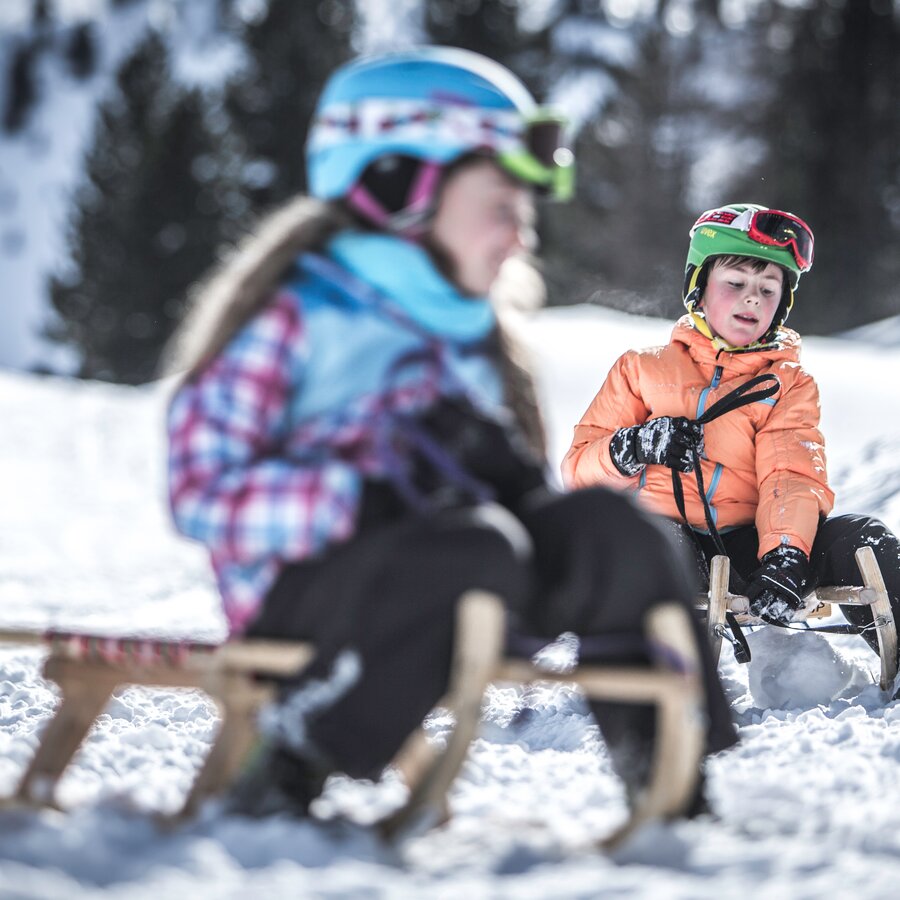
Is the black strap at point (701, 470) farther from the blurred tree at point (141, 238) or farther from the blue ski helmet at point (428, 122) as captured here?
the blurred tree at point (141, 238)

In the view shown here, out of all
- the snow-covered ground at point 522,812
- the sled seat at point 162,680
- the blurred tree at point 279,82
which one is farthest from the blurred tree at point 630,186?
the sled seat at point 162,680

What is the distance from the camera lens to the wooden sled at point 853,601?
322cm

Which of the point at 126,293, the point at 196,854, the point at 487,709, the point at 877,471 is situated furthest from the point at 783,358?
the point at 126,293

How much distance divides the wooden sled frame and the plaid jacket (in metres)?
0.10

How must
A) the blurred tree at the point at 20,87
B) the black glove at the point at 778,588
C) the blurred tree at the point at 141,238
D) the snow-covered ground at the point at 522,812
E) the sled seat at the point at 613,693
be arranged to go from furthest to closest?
the blurred tree at the point at 20,87 → the blurred tree at the point at 141,238 → the black glove at the point at 778,588 → the sled seat at the point at 613,693 → the snow-covered ground at the point at 522,812

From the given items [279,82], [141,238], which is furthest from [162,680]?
[279,82]

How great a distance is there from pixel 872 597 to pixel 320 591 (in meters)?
1.90

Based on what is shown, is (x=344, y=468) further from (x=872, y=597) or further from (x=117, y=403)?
(x=117, y=403)

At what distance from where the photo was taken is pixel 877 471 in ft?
20.9

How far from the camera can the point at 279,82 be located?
1069 inches

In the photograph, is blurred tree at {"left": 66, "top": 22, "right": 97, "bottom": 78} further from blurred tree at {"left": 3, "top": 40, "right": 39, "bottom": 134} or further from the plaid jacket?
the plaid jacket

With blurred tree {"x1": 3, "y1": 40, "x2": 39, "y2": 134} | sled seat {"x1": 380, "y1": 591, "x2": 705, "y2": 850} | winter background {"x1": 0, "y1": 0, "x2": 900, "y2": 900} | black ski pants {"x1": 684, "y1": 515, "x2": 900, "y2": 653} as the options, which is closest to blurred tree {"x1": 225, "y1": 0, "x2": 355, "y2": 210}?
winter background {"x1": 0, "y1": 0, "x2": 900, "y2": 900}

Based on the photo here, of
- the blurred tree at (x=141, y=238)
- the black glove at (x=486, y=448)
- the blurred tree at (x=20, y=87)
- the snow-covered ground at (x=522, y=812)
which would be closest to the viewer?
the snow-covered ground at (x=522, y=812)

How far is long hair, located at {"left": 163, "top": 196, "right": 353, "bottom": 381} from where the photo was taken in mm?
1915
